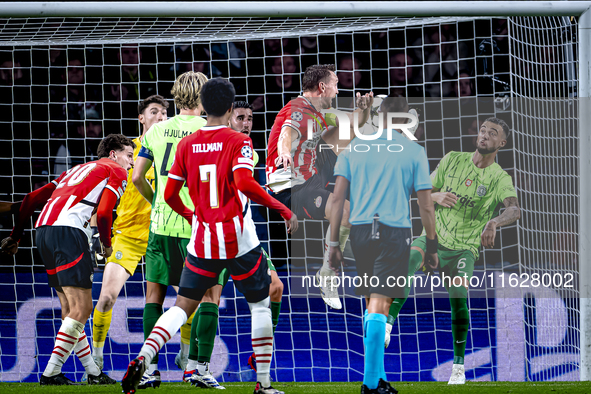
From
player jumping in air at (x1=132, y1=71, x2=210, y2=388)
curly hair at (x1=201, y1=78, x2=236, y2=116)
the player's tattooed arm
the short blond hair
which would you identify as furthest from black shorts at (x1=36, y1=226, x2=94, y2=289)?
the player's tattooed arm

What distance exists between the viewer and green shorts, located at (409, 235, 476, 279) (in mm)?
4668

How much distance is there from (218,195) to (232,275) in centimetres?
43

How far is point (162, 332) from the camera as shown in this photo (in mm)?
3232

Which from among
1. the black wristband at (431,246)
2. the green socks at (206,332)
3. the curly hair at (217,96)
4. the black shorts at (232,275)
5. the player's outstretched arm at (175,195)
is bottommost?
the green socks at (206,332)

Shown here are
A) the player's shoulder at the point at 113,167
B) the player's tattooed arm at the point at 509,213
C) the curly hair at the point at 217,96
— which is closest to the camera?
the curly hair at the point at 217,96

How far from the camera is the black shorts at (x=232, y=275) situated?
11.0ft

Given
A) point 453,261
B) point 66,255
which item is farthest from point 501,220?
point 66,255

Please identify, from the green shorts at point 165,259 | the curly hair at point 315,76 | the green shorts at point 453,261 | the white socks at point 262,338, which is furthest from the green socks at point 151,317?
the curly hair at point 315,76

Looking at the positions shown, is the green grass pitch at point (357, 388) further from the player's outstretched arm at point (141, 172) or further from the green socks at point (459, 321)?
the player's outstretched arm at point (141, 172)

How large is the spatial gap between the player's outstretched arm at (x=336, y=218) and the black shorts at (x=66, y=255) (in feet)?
5.58

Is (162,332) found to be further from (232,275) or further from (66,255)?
(66,255)

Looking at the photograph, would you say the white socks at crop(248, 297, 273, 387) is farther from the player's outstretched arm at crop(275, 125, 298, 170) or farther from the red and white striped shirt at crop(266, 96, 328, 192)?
the red and white striped shirt at crop(266, 96, 328, 192)

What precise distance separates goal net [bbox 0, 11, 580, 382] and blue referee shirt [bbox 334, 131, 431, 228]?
159cm

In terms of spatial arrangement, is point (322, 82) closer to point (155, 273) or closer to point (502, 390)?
point (155, 273)
